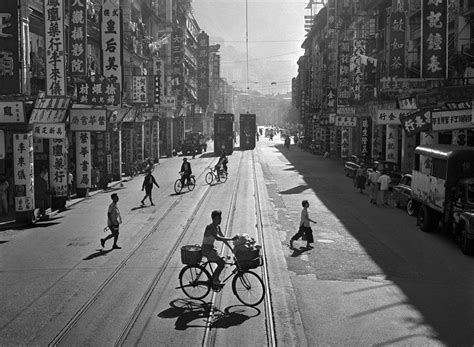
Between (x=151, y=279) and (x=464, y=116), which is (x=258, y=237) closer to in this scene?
(x=151, y=279)

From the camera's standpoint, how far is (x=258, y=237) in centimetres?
1998

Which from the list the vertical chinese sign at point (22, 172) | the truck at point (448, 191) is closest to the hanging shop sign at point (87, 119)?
the vertical chinese sign at point (22, 172)

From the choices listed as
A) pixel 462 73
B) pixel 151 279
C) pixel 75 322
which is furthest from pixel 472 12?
pixel 75 322

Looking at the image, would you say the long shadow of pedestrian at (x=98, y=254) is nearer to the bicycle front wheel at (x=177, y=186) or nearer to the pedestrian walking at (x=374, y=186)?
the pedestrian walking at (x=374, y=186)

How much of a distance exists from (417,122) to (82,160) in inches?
626

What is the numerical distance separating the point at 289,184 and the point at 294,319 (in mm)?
26747

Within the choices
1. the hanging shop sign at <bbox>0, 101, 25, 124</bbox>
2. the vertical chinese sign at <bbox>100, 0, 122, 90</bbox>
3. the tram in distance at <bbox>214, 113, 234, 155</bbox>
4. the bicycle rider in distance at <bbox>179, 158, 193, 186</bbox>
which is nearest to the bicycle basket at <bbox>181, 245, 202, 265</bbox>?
the hanging shop sign at <bbox>0, 101, 25, 124</bbox>

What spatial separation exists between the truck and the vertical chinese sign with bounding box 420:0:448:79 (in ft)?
15.0

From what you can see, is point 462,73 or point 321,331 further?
point 462,73

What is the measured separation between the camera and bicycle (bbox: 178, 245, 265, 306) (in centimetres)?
1230

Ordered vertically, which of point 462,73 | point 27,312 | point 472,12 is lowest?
point 27,312

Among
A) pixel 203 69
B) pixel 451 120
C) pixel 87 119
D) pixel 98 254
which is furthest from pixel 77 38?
pixel 203 69

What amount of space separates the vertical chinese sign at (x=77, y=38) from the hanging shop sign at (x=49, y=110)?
1.58 metres

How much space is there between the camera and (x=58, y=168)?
26.6 metres
